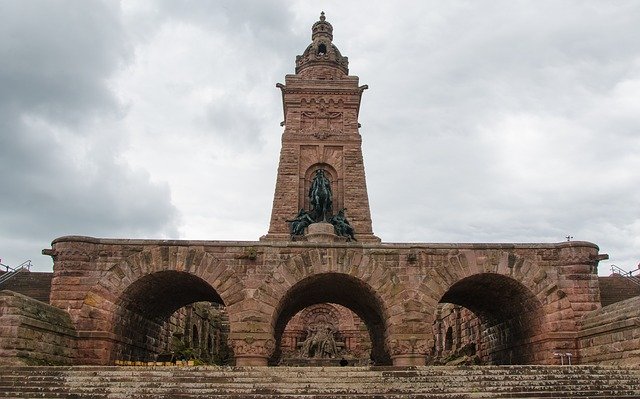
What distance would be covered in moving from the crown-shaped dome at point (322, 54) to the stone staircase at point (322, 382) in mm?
22307

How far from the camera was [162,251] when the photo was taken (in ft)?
52.4

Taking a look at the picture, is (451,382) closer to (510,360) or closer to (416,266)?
(416,266)

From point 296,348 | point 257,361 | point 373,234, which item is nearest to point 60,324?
point 257,361

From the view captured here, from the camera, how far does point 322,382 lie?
11.3 metres

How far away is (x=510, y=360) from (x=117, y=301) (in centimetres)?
1232

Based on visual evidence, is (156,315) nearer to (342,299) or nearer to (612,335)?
(342,299)

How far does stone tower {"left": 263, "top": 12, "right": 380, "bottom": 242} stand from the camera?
88.6 feet

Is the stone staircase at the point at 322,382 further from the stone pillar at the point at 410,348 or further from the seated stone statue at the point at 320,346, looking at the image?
the seated stone statue at the point at 320,346

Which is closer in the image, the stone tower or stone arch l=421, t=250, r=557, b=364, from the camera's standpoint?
stone arch l=421, t=250, r=557, b=364

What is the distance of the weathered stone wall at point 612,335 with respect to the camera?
13.4m

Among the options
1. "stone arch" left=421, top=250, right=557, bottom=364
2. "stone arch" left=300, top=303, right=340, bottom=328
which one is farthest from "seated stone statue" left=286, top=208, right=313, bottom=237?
"stone arch" left=300, top=303, right=340, bottom=328

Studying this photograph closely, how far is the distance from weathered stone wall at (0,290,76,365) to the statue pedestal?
26.3 feet

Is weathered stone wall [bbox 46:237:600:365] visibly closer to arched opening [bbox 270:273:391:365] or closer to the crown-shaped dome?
arched opening [bbox 270:273:391:365]

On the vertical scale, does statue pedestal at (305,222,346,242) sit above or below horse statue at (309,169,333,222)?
below
